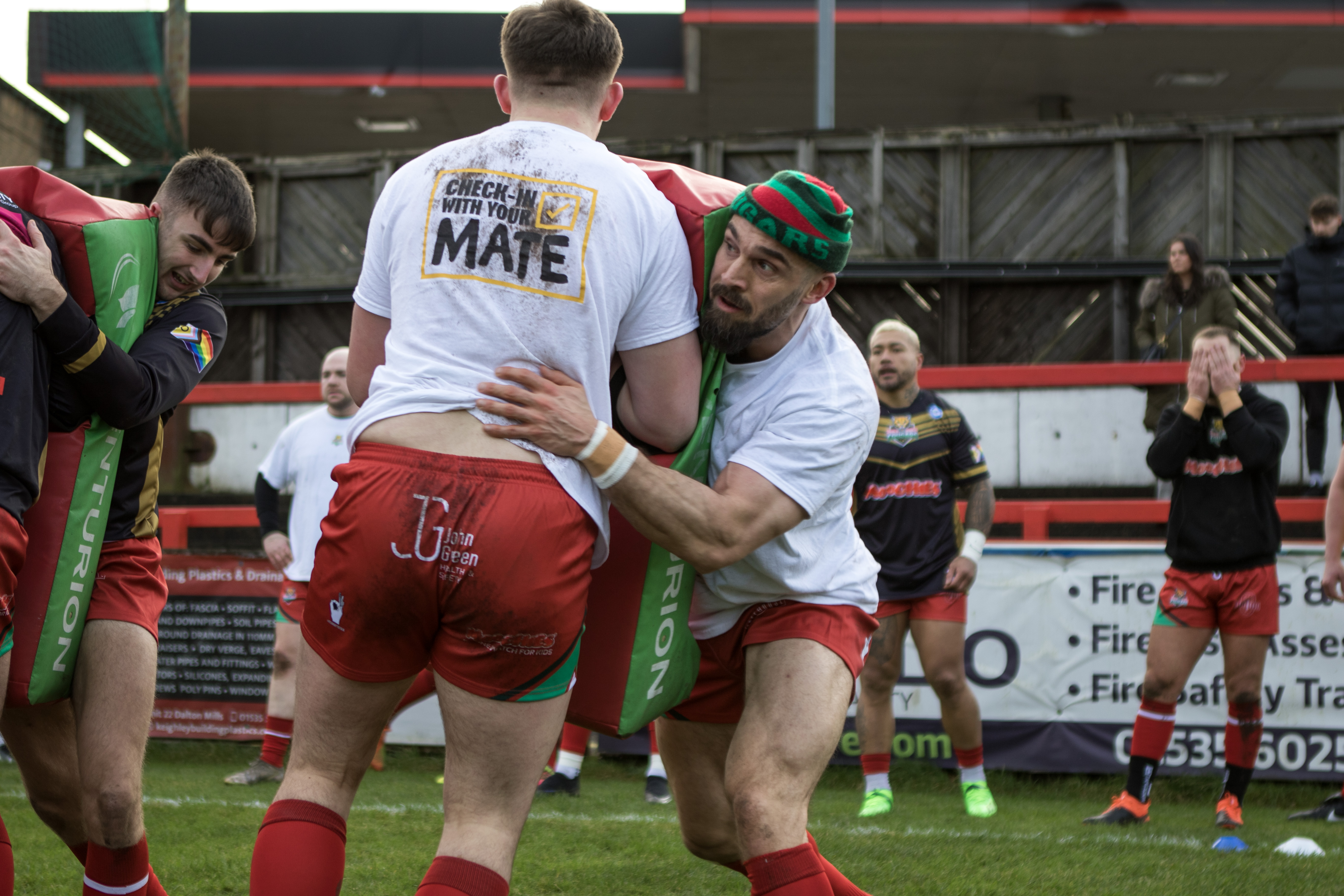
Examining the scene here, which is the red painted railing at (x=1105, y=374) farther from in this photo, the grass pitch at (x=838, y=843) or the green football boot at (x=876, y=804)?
the green football boot at (x=876, y=804)

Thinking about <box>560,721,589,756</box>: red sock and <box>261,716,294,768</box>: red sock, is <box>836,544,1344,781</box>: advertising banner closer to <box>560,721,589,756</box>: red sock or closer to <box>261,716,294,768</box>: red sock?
<box>560,721,589,756</box>: red sock

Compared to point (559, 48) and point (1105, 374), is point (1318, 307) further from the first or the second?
point (559, 48)

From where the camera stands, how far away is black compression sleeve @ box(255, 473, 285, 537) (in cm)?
723

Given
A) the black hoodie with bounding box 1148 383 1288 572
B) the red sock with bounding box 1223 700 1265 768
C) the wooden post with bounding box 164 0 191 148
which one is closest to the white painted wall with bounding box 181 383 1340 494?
the black hoodie with bounding box 1148 383 1288 572

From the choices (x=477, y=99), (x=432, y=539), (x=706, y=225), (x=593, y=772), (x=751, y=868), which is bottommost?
(x=593, y=772)

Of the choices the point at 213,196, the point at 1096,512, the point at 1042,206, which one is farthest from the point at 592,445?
the point at 1042,206

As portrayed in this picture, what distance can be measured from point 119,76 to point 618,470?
13.0 meters

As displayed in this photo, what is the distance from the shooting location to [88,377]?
2807 mm

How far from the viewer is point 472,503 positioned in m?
2.25

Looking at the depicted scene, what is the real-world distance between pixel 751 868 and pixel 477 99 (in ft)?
56.2

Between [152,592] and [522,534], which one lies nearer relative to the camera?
[522,534]

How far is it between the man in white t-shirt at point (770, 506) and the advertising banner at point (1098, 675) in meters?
4.24

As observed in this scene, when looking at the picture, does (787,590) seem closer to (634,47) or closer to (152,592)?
(152,592)

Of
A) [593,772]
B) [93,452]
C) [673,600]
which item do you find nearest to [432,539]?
[673,600]
